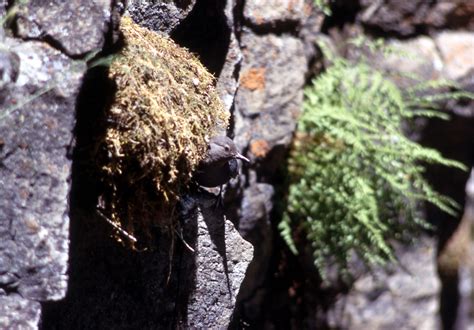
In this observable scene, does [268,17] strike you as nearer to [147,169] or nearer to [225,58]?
[225,58]

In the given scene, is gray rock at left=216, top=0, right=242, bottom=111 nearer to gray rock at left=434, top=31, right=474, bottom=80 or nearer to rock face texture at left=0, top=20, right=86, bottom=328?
rock face texture at left=0, top=20, right=86, bottom=328

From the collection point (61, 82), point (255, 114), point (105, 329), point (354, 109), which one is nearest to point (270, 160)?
point (255, 114)

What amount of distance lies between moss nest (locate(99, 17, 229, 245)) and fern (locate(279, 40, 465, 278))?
1.46 metres

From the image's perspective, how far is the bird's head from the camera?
8.51 ft

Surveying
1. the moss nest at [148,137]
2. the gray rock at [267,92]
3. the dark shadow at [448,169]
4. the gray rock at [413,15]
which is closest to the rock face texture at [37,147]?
the moss nest at [148,137]

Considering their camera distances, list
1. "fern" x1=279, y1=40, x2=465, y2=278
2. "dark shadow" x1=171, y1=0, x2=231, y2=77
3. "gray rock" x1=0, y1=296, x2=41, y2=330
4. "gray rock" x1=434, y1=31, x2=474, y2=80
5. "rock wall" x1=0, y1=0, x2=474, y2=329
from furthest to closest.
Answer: "gray rock" x1=434, y1=31, x2=474, y2=80
"fern" x1=279, y1=40, x2=465, y2=278
"dark shadow" x1=171, y1=0, x2=231, y2=77
"rock wall" x1=0, y1=0, x2=474, y2=329
"gray rock" x1=0, y1=296, x2=41, y2=330

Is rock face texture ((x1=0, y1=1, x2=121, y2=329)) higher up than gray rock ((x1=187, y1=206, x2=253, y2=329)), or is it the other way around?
rock face texture ((x1=0, y1=1, x2=121, y2=329))

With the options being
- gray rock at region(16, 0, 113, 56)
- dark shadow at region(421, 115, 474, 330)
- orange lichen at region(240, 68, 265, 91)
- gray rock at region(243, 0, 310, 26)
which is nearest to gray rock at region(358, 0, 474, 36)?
dark shadow at region(421, 115, 474, 330)

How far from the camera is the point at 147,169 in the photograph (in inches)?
92.4

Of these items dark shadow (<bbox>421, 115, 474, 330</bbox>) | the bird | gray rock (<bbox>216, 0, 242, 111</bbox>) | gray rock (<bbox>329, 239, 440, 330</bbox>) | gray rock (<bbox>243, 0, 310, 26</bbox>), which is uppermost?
gray rock (<bbox>243, 0, 310, 26</bbox>)

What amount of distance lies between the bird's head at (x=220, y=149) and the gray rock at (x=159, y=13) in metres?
0.55

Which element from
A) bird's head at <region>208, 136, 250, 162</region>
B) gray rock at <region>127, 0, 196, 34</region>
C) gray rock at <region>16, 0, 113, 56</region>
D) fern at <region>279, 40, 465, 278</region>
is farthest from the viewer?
fern at <region>279, 40, 465, 278</region>

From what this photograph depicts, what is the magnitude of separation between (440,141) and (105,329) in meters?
2.72

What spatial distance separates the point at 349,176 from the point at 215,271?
52.7 inches
